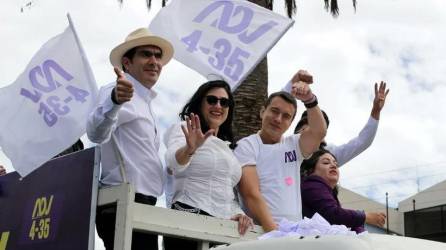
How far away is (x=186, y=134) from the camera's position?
3912 millimetres

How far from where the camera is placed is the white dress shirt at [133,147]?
3947 mm

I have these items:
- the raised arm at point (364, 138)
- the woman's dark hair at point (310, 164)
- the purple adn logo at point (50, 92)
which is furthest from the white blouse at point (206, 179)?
the raised arm at point (364, 138)

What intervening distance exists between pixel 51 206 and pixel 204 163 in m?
0.87

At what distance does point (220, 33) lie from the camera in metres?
5.51

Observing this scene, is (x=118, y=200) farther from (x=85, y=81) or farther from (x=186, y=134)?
(x=85, y=81)

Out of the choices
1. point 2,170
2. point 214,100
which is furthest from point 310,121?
point 2,170

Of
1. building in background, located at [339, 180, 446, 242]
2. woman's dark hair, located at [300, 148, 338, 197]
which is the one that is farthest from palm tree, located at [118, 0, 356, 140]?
building in background, located at [339, 180, 446, 242]

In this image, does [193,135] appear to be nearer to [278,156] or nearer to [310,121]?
[278,156]

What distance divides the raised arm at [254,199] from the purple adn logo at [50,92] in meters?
1.08

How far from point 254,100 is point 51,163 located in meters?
4.42

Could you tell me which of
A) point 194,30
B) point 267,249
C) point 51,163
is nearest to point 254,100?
point 194,30

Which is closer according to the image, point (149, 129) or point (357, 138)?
point (149, 129)

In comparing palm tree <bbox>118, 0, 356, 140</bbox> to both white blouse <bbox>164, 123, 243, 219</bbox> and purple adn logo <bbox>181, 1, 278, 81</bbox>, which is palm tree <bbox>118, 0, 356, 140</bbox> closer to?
purple adn logo <bbox>181, 1, 278, 81</bbox>

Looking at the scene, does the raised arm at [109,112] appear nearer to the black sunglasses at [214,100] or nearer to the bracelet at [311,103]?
the black sunglasses at [214,100]
